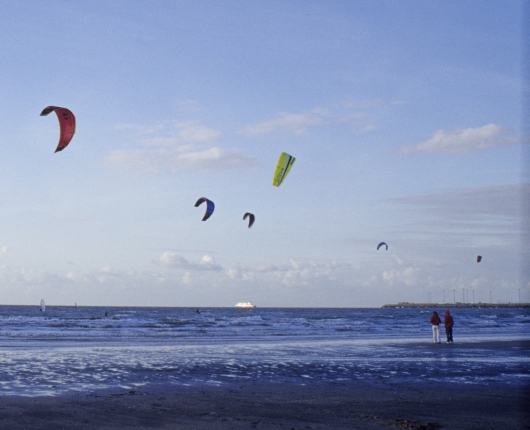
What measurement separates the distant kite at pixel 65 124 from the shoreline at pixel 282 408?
8548 mm

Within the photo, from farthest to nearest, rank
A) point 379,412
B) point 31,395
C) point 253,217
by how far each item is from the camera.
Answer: point 253,217, point 31,395, point 379,412

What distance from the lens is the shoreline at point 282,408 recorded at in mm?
7852

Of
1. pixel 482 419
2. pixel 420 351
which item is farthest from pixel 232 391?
pixel 420 351

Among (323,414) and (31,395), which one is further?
(31,395)

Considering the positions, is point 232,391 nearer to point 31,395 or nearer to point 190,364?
point 31,395

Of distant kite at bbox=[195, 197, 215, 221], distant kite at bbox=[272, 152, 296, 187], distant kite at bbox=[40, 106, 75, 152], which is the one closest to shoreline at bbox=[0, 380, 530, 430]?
distant kite at bbox=[40, 106, 75, 152]

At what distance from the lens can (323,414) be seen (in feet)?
28.2

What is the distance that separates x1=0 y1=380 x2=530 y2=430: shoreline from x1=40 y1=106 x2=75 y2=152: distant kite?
8.55m

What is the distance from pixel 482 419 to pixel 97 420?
16.5 feet

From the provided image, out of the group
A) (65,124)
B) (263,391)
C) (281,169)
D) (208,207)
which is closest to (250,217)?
(208,207)

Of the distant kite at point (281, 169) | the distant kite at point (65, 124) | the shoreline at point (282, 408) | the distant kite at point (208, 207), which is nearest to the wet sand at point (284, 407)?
the shoreline at point (282, 408)

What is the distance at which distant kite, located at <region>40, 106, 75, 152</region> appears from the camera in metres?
17.0

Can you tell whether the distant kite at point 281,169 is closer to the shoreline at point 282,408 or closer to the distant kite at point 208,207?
the distant kite at point 208,207

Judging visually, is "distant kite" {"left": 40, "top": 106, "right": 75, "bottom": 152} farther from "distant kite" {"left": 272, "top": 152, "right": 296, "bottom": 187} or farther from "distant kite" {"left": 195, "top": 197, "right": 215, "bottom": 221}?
"distant kite" {"left": 195, "top": 197, "right": 215, "bottom": 221}
